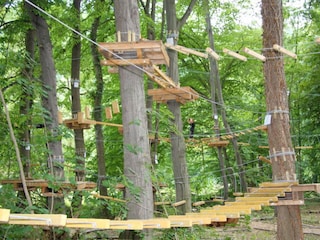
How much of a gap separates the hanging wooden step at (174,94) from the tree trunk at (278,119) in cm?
137

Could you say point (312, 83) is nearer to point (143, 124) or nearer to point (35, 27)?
point (35, 27)

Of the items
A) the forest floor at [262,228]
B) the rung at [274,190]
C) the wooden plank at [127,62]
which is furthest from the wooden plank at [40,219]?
the forest floor at [262,228]

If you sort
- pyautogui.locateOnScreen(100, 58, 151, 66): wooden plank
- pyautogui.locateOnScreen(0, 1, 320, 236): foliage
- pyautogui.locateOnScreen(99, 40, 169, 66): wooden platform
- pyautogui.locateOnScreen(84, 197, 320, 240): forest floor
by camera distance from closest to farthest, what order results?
1. pyautogui.locateOnScreen(99, 40, 169, 66): wooden platform
2. pyautogui.locateOnScreen(100, 58, 151, 66): wooden plank
3. pyautogui.locateOnScreen(84, 197, 320, 240): forest floor
4. pyautogui.locateOnScreen(0, 1, 320, 236): foliage

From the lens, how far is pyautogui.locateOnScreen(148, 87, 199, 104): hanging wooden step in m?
7.54

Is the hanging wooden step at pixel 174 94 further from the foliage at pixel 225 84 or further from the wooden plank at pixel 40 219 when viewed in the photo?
the wooden plank at pixel 40 219

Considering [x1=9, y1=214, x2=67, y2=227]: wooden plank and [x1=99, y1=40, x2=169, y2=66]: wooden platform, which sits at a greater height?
[x1=99, y1=40, x2=169, y2=66]: wooden platform

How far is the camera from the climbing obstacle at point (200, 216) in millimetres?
Answer: 2650

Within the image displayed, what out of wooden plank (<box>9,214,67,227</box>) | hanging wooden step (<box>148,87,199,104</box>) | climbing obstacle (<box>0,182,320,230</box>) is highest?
hanging wooden step (<box>148,87,199,104</box>)

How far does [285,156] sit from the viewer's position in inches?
264

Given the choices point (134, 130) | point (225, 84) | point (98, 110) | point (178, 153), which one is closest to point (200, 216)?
point (134, 130)

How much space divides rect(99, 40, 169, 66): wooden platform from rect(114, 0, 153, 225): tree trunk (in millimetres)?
127

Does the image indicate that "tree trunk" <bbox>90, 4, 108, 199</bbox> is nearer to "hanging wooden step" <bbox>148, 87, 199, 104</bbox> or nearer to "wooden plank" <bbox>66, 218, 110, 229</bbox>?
"hanging wooden step" <bbox>148, 87, 199, 104</bbox>

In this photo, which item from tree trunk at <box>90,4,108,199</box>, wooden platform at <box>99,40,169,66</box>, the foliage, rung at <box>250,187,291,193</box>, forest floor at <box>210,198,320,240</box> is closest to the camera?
wooden platform at <box>99,40,169,66</box>

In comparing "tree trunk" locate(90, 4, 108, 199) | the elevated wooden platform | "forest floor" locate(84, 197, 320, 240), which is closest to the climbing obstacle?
"forest floor" locate(84, 197, 320, 240)
